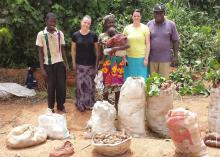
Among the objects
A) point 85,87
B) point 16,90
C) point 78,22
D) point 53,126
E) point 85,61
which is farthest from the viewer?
point 78,22

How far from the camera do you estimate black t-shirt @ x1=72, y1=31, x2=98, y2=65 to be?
6.97 m

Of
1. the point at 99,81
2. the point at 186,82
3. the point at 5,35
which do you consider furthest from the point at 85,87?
the point at 186,82

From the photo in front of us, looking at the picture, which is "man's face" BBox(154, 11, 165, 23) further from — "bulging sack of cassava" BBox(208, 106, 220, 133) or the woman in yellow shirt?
"bulging sack of cassava" BBox(208, 106, 220, 133)

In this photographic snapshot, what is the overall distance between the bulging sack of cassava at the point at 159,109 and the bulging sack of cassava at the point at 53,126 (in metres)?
1.21

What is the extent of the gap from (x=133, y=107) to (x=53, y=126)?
1132 mm

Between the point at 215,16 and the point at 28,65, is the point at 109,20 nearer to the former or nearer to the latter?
the point at 28,65

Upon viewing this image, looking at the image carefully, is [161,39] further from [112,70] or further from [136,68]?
[112,70]

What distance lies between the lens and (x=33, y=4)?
912 cm

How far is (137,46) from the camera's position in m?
6.84

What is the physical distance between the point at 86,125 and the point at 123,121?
89 cm

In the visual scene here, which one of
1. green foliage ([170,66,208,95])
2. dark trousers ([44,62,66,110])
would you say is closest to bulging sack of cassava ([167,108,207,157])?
dark trousers ([44,62,66,110])

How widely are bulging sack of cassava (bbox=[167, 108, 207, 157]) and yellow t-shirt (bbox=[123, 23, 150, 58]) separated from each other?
1.77m

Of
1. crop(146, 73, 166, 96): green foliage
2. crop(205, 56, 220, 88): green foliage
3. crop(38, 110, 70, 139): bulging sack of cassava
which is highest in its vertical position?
crop(205, 56, 220, 88): green foliage

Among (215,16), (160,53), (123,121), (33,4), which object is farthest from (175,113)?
(215,16)
